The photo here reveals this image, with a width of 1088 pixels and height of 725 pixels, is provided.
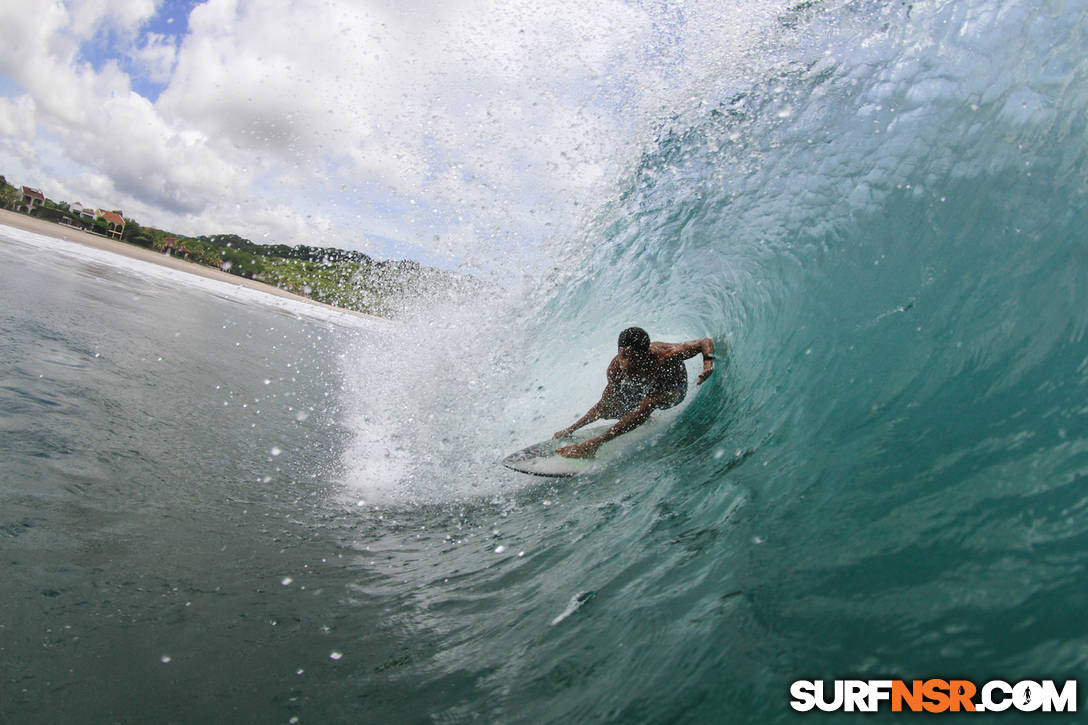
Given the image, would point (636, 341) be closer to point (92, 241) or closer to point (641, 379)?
point (641, 379)

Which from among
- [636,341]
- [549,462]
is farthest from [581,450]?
[636,341]

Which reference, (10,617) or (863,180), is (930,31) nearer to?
(863,180)

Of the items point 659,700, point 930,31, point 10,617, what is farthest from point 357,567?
point 930,31

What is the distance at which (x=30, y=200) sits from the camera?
76938 mm

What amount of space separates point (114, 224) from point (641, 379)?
110586mm

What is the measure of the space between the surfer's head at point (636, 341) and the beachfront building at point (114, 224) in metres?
99.3

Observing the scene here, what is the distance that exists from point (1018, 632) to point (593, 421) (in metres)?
4.55

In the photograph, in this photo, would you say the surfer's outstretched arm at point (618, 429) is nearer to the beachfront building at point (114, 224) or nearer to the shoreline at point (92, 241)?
the shoreline at point (92, 241)

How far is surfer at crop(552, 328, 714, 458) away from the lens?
19.6ft

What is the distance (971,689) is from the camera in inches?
77.6

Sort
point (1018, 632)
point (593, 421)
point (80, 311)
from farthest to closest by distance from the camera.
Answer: point (80, 311)
point (593, 421)
point (1018, 632)

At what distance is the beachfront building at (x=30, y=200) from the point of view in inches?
2916

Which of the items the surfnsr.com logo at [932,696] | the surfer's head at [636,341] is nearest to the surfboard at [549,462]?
the surfer's head at [636,341]

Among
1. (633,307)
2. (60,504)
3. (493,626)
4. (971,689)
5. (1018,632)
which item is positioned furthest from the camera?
(633,307)
